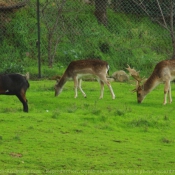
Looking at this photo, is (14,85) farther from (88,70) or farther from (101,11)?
(101,11)

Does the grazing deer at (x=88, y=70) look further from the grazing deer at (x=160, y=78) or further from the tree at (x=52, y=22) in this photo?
the tree at (x=52, y=22)

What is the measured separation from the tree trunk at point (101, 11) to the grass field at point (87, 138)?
276 inches

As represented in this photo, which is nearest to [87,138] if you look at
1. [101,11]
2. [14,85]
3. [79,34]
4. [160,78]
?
[14,85]

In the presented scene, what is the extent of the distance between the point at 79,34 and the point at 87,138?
34.4ft

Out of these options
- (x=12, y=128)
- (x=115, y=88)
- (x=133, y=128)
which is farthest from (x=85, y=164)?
(x=115, y=88)

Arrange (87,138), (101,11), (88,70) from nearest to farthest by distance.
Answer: (87,138), (88,70), (101,11)

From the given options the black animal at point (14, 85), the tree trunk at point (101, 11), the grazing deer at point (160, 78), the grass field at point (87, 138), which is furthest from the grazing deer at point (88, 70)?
the tree trunk at point (101, 11)

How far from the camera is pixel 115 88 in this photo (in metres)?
17.1

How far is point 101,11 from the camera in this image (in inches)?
831

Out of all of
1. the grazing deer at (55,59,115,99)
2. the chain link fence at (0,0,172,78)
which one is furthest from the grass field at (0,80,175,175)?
the chain link fence at (0,0,172,78)

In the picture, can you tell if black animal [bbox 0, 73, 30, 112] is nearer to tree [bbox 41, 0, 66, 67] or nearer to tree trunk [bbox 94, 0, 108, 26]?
tree [bbox 41, 0, 66, 67]

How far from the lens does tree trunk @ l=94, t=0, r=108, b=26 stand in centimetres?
2096

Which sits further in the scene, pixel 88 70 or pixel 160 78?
pixel 88 70

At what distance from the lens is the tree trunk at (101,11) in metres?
21.0
